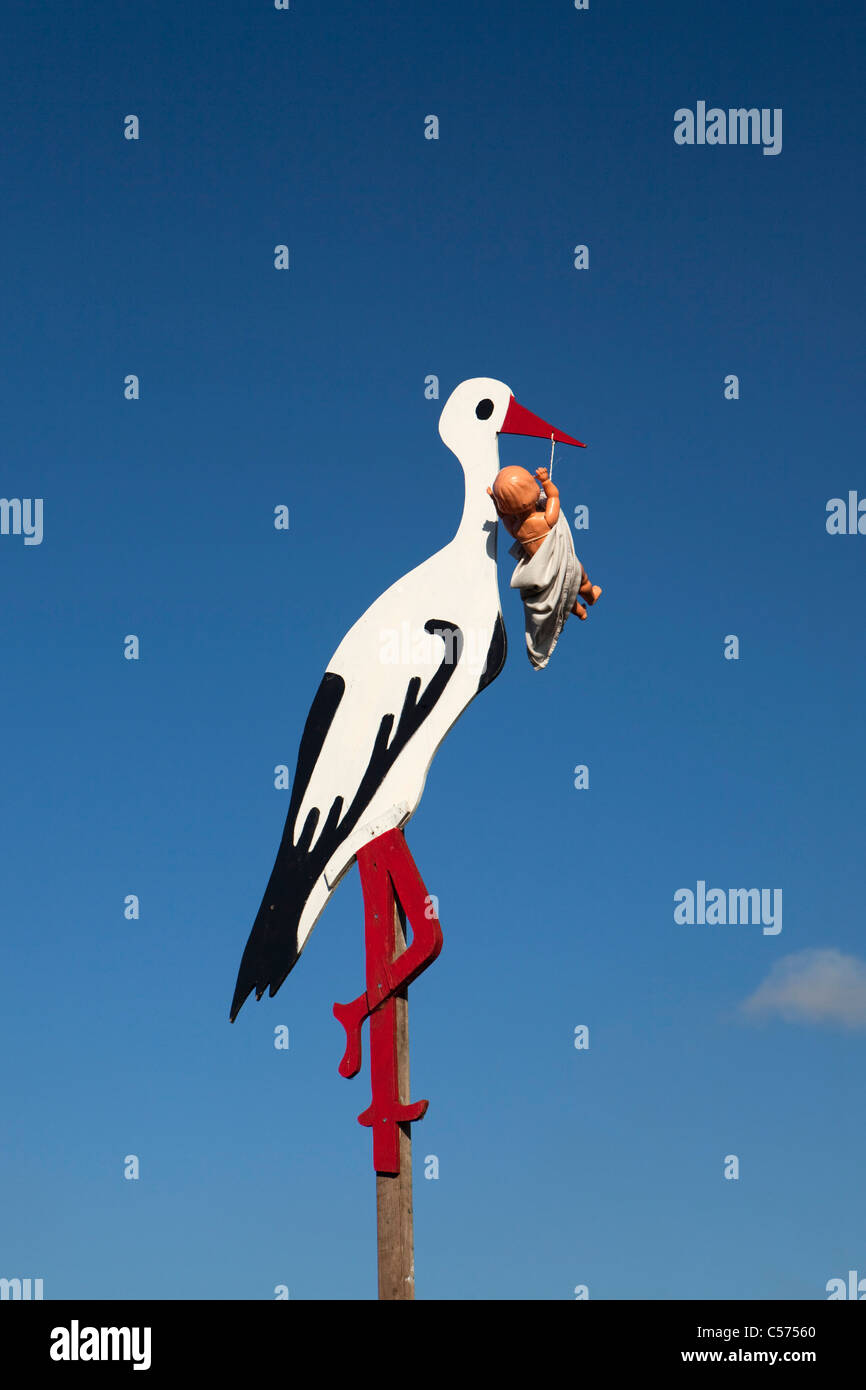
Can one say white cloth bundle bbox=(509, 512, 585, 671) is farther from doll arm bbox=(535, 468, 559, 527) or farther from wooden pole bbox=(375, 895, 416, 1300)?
wooden pole bbox=(375, 895, 416, 1300)

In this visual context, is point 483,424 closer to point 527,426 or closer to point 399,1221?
point 527,426

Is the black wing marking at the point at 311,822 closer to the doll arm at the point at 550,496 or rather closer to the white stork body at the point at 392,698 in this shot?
the white stork body at the point at 392,698

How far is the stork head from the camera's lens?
9.31 meters

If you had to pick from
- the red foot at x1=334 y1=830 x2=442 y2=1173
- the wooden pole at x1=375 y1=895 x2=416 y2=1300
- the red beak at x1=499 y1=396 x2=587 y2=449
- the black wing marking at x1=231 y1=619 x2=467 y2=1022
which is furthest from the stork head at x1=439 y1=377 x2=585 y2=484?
the wooden pole at x1=375 y1=895 x2=416 y2=1300

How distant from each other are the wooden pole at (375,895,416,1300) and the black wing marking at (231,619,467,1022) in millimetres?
989

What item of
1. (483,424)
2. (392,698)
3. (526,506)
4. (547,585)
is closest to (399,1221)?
(392,698)

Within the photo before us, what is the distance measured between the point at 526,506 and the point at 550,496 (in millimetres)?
189

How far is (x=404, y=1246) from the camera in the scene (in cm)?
842

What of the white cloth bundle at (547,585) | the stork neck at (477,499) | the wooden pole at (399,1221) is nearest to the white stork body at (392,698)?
the stork neck at (477,499)

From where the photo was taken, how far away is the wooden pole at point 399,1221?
838 cm
